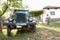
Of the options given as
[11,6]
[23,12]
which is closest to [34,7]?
[11,6]

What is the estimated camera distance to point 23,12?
14391 mm

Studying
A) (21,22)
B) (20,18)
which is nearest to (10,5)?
(20,18)

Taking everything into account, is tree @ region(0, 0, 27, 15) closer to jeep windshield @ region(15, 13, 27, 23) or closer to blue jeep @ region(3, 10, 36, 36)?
blue jeep @ region(3, 10, 36, 36)

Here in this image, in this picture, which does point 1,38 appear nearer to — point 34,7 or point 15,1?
point 15,1

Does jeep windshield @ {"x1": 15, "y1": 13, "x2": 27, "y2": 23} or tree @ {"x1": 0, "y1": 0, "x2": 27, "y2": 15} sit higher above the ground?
tree @ {"x1": 0, "y1": 0, "x2": 27, "y2": 15}

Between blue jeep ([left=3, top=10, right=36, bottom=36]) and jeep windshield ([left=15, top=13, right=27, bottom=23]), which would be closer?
blue jeep ([left=3, top=10, right=36, bottom=36])

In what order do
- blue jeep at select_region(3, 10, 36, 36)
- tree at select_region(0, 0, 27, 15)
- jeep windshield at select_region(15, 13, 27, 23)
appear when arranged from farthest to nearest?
tree at select_region(0, 0, 27, 15) → jeep windshield at select_region(15, 13, 27, 23) → blue jeep at select_region(3, 10, 36, 36)

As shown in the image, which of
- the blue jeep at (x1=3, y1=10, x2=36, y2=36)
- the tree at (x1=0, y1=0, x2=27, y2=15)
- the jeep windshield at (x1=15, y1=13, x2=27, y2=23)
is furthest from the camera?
the tree at (x1=0, y1=0, x2=27, y2=15)

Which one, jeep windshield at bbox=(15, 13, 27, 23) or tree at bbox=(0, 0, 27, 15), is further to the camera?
tree at bbox=(0, 0, 27, 15)

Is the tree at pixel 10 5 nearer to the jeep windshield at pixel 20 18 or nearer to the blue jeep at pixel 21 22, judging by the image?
the blue jeep at pixel 21 22

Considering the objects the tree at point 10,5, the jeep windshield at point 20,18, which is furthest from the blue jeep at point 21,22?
the tree at point 10,5

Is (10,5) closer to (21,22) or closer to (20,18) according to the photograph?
(20,18)

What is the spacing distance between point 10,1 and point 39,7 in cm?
1495

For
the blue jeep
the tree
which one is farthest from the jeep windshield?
the tree
